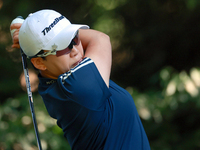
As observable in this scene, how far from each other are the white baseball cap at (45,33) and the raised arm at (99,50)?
0.40 ft

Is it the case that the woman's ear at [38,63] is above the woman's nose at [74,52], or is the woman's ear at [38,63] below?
below

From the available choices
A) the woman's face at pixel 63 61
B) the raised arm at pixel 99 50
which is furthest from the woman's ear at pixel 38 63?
the raised arm at pixel 99 50

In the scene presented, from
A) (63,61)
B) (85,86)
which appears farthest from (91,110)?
(63,61)

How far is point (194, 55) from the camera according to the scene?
2.56m

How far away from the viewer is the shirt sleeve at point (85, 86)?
0.77 meters

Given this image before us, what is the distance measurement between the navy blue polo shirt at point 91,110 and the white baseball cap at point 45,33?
10 cm

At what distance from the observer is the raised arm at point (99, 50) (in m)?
0.84

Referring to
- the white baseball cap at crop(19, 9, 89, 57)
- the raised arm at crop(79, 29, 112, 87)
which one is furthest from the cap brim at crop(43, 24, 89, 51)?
the raised arm at crop(79, 29, 112, 87)

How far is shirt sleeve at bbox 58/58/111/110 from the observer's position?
2.53 feet

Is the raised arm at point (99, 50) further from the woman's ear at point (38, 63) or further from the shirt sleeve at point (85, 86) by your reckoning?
the woman's ear at point (38, 63)

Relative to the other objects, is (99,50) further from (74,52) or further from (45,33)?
(45,33)

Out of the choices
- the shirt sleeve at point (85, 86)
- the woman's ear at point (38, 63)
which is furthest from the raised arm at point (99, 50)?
the woman's ear at point (38, 63)

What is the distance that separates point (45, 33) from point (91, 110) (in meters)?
0.29

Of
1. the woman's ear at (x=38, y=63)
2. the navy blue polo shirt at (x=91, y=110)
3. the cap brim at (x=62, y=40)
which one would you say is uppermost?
the cap brim at (x=62, y=40)
